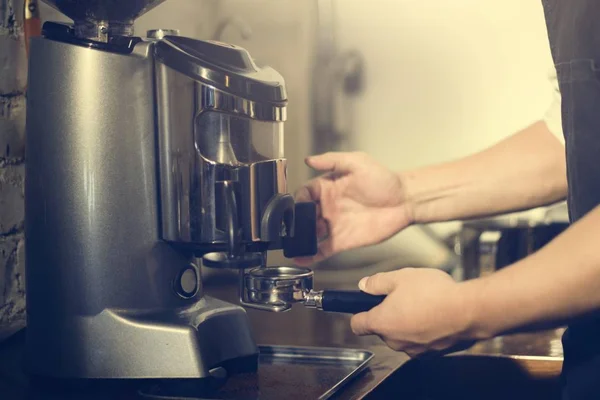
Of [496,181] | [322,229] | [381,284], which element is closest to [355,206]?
[322,229]

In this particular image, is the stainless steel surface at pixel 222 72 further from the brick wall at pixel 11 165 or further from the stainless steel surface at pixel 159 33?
the brick wall at pixel 11 165

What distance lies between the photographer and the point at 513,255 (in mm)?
1726

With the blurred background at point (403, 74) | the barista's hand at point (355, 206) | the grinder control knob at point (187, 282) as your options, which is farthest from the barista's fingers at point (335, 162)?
the blurred background at point (403, 74)

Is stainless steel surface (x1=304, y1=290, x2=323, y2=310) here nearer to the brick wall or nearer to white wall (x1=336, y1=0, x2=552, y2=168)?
the brick wall

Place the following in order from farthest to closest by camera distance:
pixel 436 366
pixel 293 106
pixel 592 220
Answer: pixel 293 106, pixel 436 366, pixel 592 220

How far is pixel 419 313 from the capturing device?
0.89 metres

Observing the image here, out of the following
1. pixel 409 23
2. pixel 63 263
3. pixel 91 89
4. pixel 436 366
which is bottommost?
pixel 436 366

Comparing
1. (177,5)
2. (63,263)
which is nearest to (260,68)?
(63,263)

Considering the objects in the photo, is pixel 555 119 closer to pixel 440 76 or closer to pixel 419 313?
pixel 419 313

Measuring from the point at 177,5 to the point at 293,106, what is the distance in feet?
1.11

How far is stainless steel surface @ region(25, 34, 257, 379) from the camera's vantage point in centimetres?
86

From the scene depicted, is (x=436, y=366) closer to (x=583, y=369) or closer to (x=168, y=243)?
(x=583, y=369)

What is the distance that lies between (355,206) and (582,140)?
37 centimetres

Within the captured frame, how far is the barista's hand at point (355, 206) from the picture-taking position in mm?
1206
